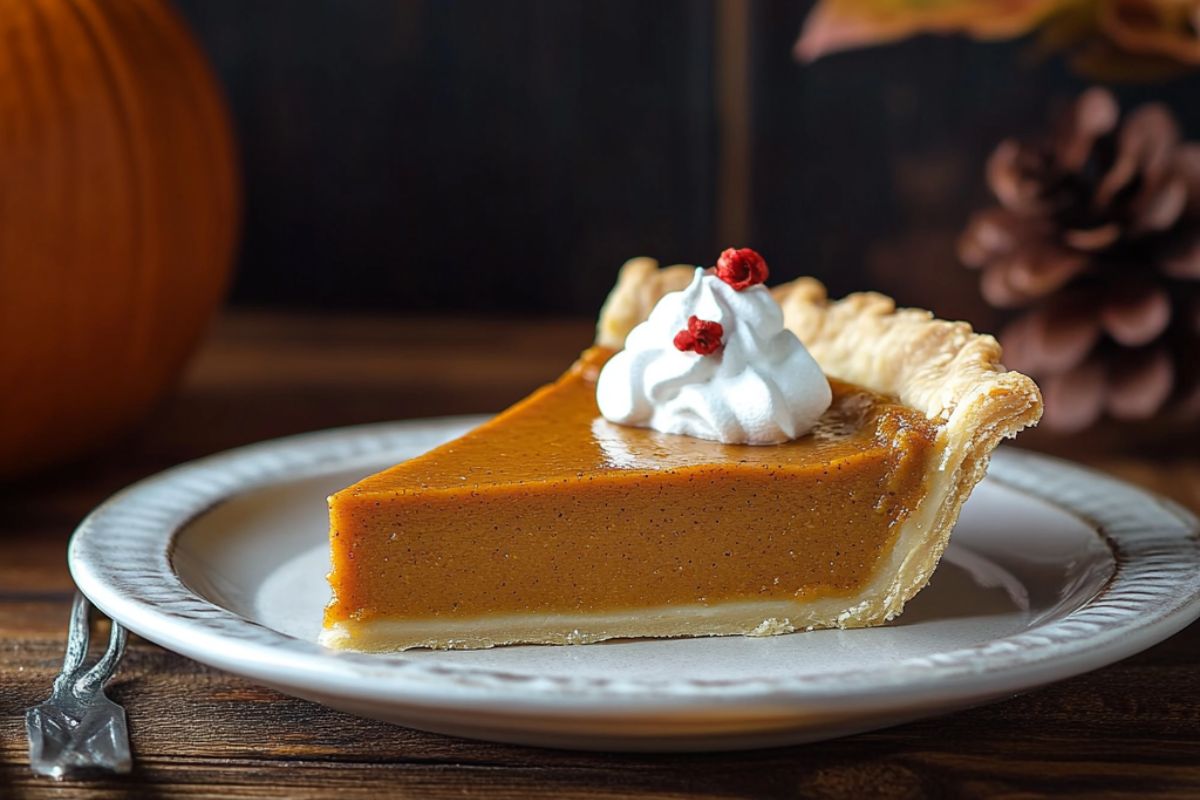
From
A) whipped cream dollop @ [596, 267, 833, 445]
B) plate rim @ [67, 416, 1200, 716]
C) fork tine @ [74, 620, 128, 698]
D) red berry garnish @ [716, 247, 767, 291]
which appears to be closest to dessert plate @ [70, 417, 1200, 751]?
plate rim @ [67, 416, 1200, 716]

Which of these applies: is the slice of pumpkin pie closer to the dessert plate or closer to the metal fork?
the dessert plate

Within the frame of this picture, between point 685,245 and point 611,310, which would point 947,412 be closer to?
point 611,310

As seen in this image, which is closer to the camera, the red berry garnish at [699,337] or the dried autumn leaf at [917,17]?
the red berry garnish at [699,337]

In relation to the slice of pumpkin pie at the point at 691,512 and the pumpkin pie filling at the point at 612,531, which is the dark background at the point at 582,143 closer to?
the slice of pumpkin pie at the point at 691,512

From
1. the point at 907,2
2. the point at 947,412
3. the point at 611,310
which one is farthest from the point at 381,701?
the point at 907,2

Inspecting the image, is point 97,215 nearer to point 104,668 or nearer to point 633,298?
point 633,298

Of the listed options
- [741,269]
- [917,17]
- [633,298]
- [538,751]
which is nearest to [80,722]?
Result: [538,751]

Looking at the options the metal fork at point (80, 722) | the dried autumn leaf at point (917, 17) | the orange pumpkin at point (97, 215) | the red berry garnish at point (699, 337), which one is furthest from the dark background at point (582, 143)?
the metal fork at point (80, 722)
